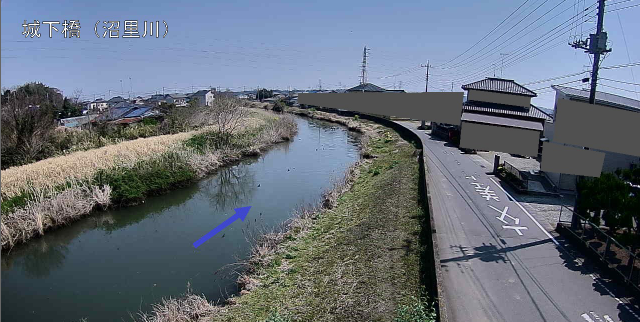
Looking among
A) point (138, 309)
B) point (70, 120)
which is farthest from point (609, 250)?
point (70, 120)

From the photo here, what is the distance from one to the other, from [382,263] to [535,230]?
12.4 ft

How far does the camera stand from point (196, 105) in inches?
1016

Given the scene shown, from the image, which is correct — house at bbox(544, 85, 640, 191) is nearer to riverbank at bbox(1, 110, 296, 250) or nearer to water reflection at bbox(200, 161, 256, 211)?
water reflection at bbox(200, 161, 256, 211)

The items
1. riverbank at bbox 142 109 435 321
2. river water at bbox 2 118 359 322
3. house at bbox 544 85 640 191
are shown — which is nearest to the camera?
riverbank at bbox 142 109 435 321

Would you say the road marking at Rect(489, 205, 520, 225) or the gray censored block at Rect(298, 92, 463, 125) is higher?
the gray censored block at Rect(298, 92, 463, 125)

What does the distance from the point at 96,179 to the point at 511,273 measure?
38.3 ft

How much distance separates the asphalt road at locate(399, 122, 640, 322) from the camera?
17.0ft

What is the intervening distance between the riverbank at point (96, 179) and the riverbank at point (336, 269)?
5.53 meters

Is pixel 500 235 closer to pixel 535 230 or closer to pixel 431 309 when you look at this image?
pixel 535 230

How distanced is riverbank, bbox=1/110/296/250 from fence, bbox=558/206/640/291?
1225cm

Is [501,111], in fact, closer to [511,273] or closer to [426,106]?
[426,106]

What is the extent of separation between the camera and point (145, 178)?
1317 centimetres

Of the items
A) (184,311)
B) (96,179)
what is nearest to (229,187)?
(96,179)

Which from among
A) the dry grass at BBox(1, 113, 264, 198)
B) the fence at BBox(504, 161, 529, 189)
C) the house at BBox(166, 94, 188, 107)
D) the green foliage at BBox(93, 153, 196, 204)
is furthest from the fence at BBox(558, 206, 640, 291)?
the house at BBox(166, 94, 188, 107)
